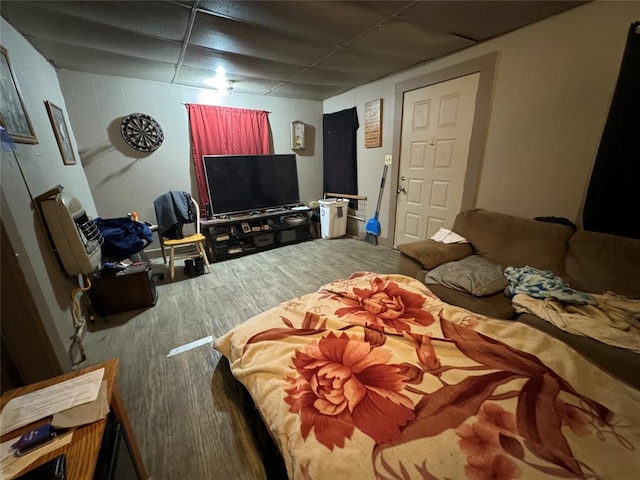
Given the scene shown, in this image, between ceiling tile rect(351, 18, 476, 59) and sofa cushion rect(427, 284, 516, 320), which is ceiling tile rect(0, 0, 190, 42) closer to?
ceiling tile rect(351, 18, 476, 59)

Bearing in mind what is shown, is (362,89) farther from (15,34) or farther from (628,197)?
(15,34)

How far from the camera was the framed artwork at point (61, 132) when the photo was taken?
88.2 inches

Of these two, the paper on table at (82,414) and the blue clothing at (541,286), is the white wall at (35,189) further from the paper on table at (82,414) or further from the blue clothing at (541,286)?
the blue clothing at (541,286)

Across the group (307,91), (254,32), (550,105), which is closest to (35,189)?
(254,32)

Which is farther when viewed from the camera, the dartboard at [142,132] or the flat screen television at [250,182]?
the flat screen television at [250,182]

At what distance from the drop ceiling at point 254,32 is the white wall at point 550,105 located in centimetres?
16

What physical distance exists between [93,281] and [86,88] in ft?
7.72

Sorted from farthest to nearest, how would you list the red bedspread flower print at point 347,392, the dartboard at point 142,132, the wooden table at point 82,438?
1. the dartboard at point 142,132
2. the red bedspread flower print at point 347,392
3. the wooden table at point 82,438

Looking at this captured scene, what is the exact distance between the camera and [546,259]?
190 centimetres

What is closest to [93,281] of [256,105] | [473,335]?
[473,335]

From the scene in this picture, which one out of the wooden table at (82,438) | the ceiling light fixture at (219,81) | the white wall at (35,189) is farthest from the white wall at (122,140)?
the wooden table at (82,438)

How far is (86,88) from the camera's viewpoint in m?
2.92

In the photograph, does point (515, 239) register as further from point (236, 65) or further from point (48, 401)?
point (236, 65)

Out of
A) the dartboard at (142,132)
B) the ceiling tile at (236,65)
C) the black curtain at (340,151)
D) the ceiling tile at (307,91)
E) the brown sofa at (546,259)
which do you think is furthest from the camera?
the black curtain at (340,151)
